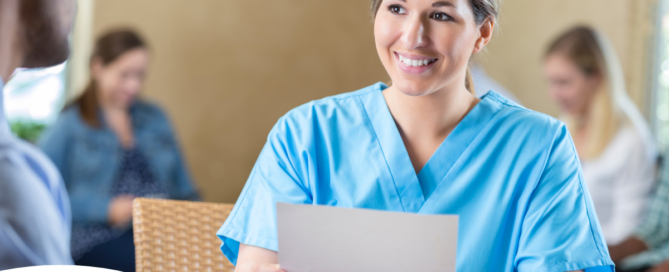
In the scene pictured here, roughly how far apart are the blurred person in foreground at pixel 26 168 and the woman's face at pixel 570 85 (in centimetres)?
194

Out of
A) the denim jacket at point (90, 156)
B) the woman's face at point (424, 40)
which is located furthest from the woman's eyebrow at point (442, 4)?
the denim jacket at point (90, 156)

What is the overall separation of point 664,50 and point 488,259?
6.64 feet

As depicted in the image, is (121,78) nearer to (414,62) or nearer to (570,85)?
(414,62)

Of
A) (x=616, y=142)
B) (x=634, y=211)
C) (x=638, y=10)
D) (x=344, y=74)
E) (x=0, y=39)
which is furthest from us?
(x=344, y=74)

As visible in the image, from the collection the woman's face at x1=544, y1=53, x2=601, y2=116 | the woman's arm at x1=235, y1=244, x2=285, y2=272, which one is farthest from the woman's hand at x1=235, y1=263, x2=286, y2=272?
the woman's face at x1=544, y1=53, x2=601, y2=116

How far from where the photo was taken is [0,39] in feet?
3.76

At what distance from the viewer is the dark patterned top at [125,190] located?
193 centimetres

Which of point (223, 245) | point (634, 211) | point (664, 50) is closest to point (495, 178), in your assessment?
point (223, 245)

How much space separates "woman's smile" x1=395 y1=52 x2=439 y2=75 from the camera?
0.77 m

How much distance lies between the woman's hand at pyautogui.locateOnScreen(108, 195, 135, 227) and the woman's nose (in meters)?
1.54

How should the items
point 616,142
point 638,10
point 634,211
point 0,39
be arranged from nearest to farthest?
point 0,39
point 634,211
point 616,142
point 638,10

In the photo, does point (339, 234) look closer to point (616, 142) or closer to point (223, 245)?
point (223, 245)

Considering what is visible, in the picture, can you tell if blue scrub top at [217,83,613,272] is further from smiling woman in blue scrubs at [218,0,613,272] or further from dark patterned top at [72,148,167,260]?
dark patterned top at [72,148,167,260]

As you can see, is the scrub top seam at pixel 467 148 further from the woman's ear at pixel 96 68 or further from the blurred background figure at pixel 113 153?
the woman's ear at pixel 96 68
